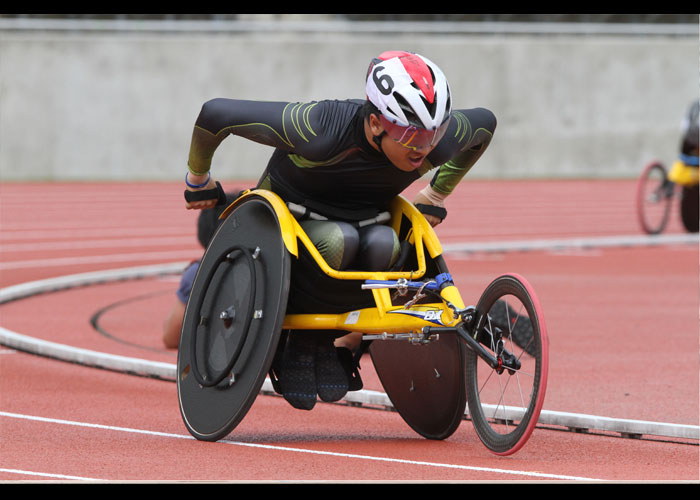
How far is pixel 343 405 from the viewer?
6.30 meters

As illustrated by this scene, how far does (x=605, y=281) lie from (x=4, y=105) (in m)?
18.8

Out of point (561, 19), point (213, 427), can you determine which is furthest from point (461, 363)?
point (561, 19)

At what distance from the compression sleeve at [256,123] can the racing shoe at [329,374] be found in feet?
3.02

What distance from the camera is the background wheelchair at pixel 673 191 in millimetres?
15031

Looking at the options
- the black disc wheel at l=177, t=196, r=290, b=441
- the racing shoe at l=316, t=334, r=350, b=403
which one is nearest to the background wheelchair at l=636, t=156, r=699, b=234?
the racing shoe at l=316, t=334, r=350, b=403

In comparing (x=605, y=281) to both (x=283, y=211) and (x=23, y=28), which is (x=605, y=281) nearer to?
(x=283, y=211)

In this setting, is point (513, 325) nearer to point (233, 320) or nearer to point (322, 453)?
point (322, 453)

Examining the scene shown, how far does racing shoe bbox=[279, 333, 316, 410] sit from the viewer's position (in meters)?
5.33

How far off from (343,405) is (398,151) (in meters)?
1.76

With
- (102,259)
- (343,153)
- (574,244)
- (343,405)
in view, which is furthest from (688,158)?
(343,153)

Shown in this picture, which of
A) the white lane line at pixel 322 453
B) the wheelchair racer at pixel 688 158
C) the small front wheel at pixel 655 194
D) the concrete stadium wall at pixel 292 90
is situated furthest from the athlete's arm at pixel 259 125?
the concrete stadium wall at pixel 292 90

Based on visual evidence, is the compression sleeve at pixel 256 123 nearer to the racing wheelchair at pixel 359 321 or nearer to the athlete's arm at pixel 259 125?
the athlete's arm at pixel 259 125

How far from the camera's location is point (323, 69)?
28.7m

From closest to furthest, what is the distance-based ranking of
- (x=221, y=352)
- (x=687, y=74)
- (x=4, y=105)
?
(x=221, y=352)
(x=4, y=105)
(x=687, y=74)
